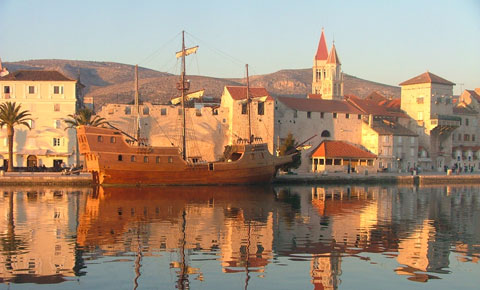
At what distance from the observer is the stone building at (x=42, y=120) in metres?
58.8

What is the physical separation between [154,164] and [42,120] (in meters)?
15.4

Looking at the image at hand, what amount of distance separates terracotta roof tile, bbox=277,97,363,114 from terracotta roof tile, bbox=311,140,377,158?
152 inches

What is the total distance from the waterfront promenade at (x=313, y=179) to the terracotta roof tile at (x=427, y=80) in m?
14.0

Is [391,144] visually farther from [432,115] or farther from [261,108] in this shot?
[261,108]

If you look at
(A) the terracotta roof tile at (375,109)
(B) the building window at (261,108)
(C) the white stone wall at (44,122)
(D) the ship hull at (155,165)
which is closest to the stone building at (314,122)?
(A) the terracotta roof tile at (375,109)

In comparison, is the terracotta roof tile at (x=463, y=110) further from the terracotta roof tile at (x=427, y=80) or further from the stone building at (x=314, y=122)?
the stone building at (x=314, y=122)

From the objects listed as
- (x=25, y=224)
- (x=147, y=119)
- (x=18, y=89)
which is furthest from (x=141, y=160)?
(x=25, y=224)

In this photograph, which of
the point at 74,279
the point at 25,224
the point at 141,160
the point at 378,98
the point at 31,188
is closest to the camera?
the point at 74,279

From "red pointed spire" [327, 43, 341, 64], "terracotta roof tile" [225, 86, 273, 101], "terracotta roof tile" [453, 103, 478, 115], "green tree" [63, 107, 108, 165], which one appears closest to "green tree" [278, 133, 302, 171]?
"terracotta roof tile" [225, 86, 273, 101]

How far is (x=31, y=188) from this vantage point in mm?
45688

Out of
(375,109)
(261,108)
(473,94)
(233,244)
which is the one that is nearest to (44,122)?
(261,108)

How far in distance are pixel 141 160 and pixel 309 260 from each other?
31.1 m

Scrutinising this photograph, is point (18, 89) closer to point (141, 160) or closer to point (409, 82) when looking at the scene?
point (141, 160)

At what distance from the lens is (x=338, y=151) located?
2576 inches
